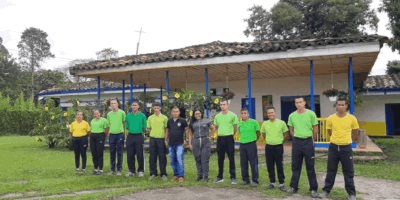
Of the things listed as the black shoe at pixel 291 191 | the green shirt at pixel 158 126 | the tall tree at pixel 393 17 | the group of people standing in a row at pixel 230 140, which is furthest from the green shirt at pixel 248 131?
the tall tree at pixel 393 17

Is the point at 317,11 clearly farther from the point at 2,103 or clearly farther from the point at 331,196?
the point at 2,103

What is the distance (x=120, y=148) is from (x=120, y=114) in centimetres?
76

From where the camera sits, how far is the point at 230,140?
18.5 feet

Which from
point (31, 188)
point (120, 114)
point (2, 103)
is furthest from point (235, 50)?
point (2, 103)

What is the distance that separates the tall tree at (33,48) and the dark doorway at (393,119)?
114 ft

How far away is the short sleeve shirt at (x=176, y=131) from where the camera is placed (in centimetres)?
593

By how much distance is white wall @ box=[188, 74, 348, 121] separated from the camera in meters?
12.1

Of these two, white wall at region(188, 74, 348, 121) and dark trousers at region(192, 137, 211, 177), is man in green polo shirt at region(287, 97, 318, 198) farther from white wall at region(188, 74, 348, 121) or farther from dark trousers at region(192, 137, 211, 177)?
white wall at region(188, 74, 348, 121)

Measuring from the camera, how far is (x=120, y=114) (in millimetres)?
6773

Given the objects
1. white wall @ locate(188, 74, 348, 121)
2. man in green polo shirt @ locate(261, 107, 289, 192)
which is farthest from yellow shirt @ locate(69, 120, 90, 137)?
white wall @ locate(188, 74, 348, 121)

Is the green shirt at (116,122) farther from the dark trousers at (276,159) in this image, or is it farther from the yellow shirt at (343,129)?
the yellow shirt at (343,129)

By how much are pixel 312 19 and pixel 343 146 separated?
19.1 m

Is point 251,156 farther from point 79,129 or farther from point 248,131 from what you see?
point 79,129

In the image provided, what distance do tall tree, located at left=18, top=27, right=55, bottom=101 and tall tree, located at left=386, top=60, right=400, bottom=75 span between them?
35292 millimetres
